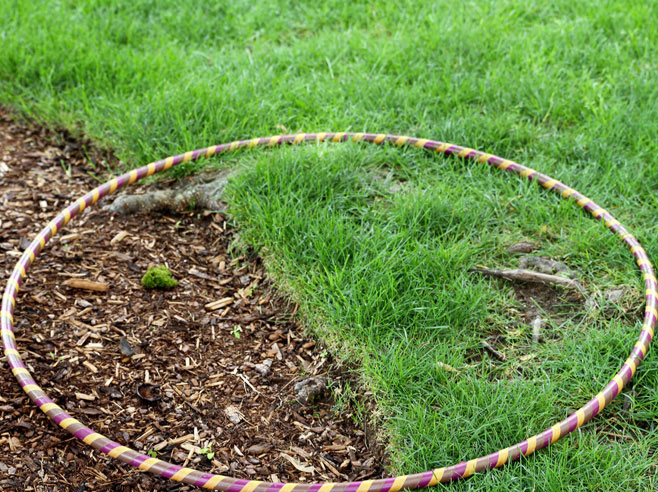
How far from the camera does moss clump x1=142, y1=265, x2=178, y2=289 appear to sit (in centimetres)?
369

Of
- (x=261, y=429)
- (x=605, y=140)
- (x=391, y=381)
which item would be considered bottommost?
(x=261, y=429)

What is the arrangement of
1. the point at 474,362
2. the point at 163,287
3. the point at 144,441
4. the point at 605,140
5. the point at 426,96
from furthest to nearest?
the point at 426,96, the point at 605,140, the point at 163,287, the point at 474,362, the point at 144,441

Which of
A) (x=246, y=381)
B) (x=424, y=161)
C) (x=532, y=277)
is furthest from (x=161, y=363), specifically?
(x=424, y=161)

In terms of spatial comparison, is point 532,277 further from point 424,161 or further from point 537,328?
point 424,161

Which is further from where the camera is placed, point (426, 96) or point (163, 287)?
point (426, 96)

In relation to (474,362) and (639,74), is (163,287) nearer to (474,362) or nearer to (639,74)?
(474,362)

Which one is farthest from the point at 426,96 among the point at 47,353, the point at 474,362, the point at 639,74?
the point at 47,353

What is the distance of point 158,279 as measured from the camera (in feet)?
12.1

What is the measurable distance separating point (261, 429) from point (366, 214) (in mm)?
1412

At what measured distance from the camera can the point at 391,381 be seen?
3.05 meters

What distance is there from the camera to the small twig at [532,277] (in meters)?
3.60

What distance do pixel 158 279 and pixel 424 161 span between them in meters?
1.80

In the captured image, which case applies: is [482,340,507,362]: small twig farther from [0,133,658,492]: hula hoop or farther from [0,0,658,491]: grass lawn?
[0,133,658,492]: hula hoop

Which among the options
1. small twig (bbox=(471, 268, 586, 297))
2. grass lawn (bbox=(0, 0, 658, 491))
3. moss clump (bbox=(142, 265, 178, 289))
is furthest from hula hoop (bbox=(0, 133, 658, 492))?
moss clump (bbox=(142, 265, 178, 289))
